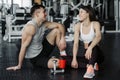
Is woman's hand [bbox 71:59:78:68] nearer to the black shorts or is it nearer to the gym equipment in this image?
the gym equipment

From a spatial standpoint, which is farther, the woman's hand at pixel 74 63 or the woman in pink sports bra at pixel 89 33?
the woman's hand at pixel 74 63

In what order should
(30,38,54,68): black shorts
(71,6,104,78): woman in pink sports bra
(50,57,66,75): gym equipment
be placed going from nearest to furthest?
(71,6,104,78): woman in pink sports bra → (50,57,66,75): gym equipment → (30,38,54,68): black shorts

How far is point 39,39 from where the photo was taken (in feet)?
10.7

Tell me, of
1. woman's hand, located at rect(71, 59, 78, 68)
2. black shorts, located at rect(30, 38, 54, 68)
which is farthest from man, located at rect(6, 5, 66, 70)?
woman's hand, located at rect(71, 59, 78, 68)

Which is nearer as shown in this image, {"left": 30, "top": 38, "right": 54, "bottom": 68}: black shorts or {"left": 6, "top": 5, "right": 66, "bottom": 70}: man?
{"left": 6, "top": 5, "right": 66, "bottom": 70}: man

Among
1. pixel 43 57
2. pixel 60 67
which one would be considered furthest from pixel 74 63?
pixel 43 57

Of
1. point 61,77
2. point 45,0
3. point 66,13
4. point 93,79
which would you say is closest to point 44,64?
point 61,77

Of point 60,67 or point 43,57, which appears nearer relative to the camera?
point 60,67

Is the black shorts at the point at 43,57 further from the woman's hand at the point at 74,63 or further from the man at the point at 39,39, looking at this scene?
the woman's hand at the point at 74,63

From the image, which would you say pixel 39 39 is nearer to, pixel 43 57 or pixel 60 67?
pixel 43 57

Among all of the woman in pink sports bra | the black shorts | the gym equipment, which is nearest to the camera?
the woman in pink sports bra

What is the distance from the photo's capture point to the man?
3.13 meters

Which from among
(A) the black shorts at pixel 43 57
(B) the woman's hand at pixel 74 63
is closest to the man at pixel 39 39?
(A) the black shorts at pixel 43 57

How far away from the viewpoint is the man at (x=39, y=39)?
3.13 m
